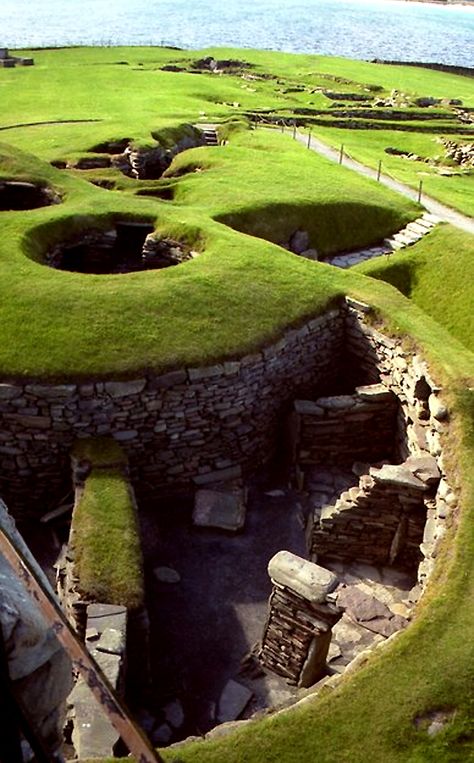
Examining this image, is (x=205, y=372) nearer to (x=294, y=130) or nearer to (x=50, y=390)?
(x=50, y=390)

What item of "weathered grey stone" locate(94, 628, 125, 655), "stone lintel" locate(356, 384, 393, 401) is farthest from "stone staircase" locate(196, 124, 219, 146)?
"weathered grey stone" locate(94, 628, 125, 655)

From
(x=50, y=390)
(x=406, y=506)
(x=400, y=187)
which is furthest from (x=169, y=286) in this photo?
(x=400, y=187)

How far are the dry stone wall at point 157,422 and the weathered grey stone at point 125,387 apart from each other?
2cm

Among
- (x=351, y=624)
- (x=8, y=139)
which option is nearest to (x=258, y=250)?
(x=351, y=624)

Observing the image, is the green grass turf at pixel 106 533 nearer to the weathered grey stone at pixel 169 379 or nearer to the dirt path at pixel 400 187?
the weathered grey stone at pixel 169 379

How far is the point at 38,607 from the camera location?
438cm

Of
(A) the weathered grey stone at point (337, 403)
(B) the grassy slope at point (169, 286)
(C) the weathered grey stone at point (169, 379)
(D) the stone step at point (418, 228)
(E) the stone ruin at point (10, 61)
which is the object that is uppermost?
(E) the stone ruin at point (10, 61)

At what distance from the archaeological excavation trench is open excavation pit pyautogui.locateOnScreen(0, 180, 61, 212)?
504 inches

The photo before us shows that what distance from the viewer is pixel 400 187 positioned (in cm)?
3359

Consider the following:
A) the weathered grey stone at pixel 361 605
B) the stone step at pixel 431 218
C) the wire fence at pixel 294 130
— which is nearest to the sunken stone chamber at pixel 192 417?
the weathered grey stone at pixel 361 605

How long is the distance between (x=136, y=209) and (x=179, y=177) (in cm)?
671

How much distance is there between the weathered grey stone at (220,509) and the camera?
52.0 ft

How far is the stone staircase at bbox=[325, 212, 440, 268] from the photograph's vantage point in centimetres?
2542

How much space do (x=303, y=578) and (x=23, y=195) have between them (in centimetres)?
2046
